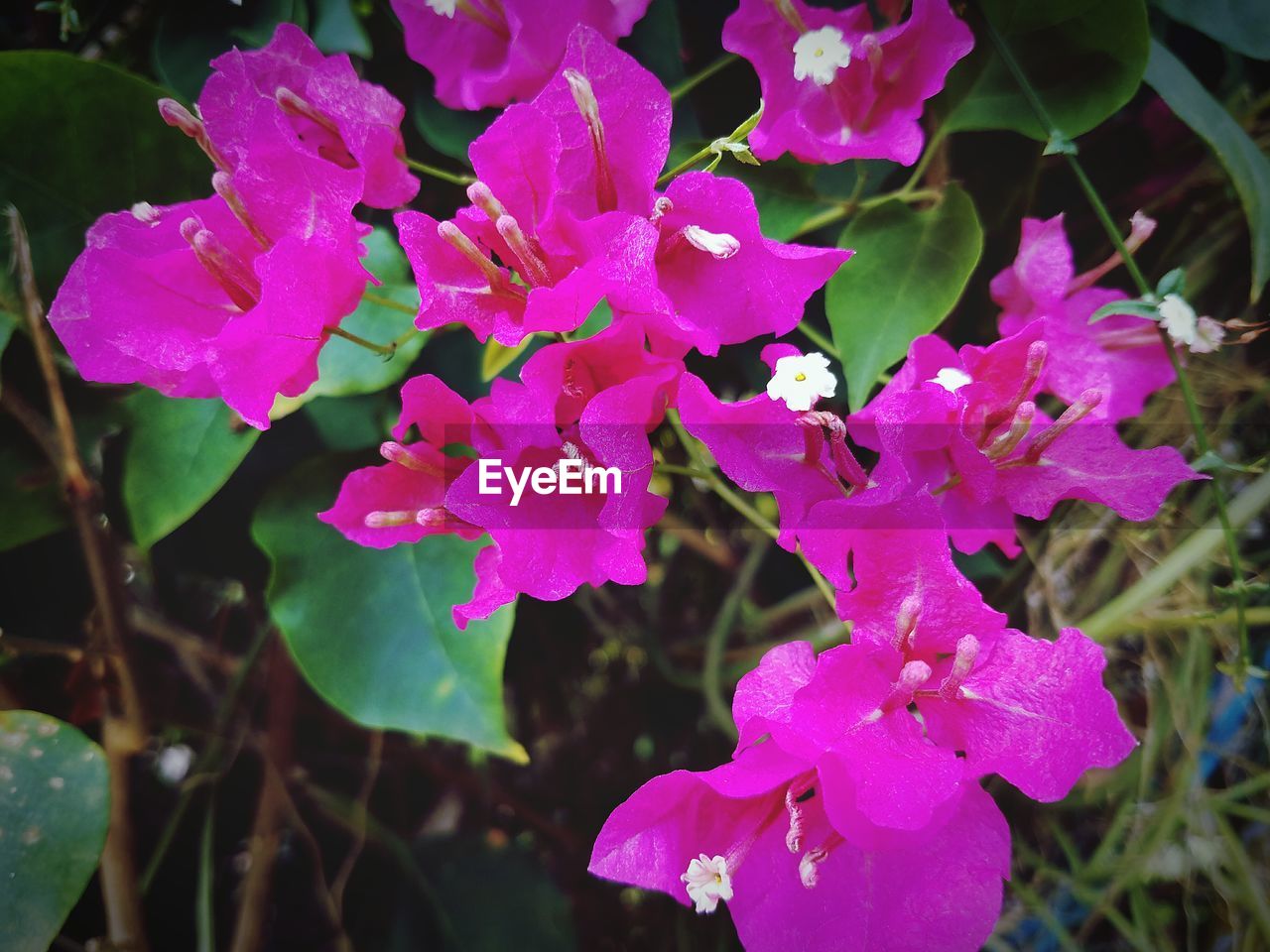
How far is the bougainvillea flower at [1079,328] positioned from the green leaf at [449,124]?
0.95 ft

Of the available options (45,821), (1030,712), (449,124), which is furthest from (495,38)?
(45,821)

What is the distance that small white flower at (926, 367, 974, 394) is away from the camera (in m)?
0.37

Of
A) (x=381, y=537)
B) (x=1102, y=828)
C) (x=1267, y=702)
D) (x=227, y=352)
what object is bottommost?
(x=1102, y=828)

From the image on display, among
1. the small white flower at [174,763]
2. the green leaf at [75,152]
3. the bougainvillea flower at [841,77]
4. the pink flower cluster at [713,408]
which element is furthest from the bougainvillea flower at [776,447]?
the small white flower at [174,763]

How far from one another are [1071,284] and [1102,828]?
1.40 feet

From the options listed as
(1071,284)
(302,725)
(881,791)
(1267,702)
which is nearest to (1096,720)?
(881,791)

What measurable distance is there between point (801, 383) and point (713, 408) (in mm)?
37

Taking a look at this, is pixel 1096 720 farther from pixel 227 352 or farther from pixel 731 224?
pixel 227 352

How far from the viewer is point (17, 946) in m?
0.48

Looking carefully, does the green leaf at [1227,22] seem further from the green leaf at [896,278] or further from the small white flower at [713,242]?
the small white flower at [713,242]

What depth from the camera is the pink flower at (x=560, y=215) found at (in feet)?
1.09

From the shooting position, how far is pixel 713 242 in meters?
0.34

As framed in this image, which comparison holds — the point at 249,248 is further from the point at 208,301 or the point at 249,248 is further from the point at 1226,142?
the point at 1226,142

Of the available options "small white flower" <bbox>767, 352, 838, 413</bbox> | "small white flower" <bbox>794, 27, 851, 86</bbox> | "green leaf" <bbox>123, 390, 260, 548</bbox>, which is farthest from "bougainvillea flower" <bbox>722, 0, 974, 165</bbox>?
"green leaf" <bbox>123, 390, 260, 548</bbox>
